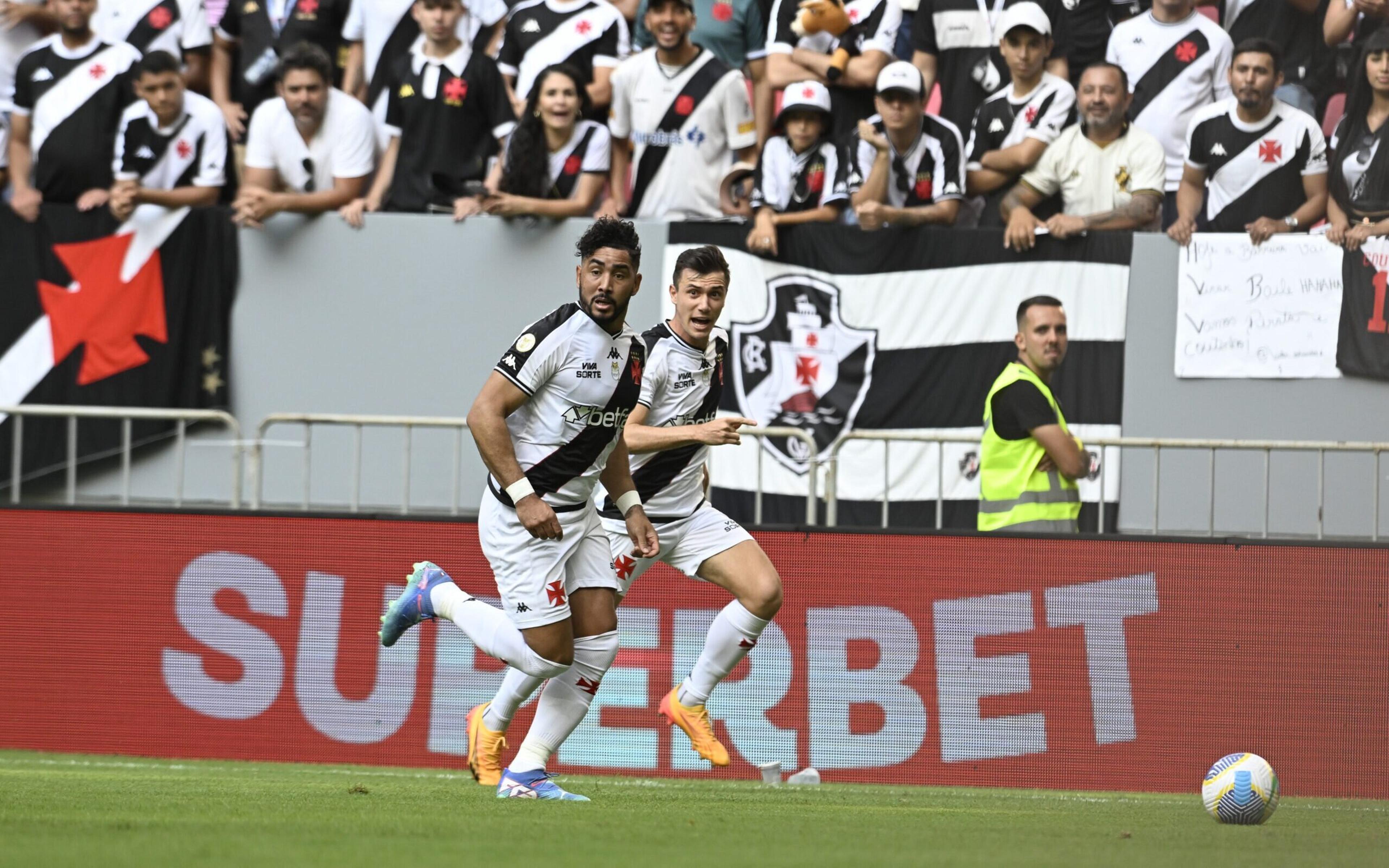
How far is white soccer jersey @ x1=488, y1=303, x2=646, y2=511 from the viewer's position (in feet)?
22.8

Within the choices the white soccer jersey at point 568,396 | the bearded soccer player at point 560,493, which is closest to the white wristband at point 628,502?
the bearded soccer player at point 560,493

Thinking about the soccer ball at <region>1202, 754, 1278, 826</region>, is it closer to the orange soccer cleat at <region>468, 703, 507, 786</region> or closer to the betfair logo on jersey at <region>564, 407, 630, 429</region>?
the betfair logo on jersey at <region>564, 407, 630, 429</region>

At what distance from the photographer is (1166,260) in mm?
11102

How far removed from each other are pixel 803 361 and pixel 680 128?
77.7 inches

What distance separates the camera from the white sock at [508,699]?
25.2 ft

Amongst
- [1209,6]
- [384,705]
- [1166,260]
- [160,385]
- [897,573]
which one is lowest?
[384,705]

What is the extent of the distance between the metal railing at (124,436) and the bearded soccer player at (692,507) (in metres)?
2.98

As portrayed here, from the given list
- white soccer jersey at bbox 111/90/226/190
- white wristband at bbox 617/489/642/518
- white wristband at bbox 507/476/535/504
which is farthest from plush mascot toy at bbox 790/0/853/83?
white wristband at bbox 507/476/535/504

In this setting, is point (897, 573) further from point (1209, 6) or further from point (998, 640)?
point (1209, 6)

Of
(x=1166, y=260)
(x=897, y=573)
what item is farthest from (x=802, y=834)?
(x=1166, y=260)

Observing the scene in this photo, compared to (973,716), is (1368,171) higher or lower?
higher

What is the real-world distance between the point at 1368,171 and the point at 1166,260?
139 centimetres

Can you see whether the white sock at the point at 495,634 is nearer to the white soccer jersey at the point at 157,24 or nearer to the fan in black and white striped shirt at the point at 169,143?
the fan in black and white striped shirt at the point at 169,143

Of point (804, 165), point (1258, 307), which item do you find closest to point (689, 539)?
point (804, 165)
